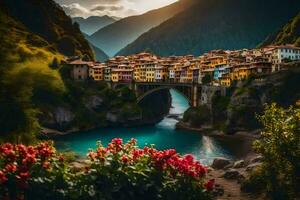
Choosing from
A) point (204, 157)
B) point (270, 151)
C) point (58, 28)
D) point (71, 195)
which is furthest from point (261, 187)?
point (58, 28)

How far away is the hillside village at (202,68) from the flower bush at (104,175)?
95.8 meters

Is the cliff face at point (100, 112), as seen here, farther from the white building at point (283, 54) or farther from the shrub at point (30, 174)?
the shrub at point (30, 174)

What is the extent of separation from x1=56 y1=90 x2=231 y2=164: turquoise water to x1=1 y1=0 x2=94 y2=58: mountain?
63.4 metres

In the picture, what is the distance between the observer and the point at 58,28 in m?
189

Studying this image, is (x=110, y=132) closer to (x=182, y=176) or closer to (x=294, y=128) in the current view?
(x=294, y=128)

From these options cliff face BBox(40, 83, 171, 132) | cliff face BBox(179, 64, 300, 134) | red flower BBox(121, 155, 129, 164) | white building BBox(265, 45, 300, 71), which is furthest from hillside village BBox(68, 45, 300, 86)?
red flower BBox(121, 155, 129, 164)

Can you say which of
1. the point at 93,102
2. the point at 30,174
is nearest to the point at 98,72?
the point at 93,102

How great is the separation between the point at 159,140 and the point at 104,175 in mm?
82551

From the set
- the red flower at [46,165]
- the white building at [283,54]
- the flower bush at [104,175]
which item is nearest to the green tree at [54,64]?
the white building at [283,54]

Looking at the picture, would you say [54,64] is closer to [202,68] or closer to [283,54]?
[202,68]

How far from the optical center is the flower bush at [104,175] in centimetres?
1712

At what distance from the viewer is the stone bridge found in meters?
122

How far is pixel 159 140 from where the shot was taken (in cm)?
10056

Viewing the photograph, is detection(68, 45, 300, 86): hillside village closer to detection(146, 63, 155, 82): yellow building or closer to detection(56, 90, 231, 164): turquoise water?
detection(146, 63, 155, 82): yellow building
